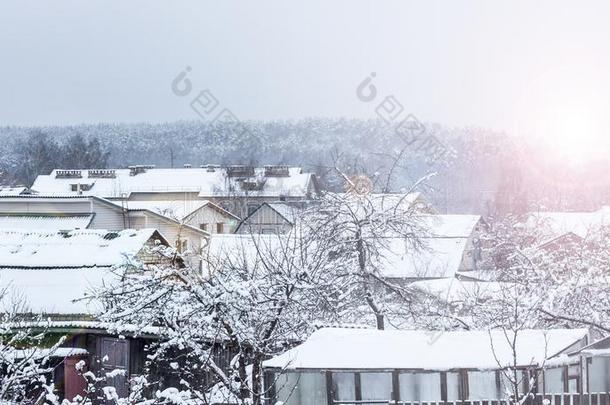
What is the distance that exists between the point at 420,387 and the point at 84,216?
2714 centimetres

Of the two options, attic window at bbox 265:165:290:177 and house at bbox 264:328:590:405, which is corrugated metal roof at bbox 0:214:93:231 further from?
attic window at bbox 265:165:290:177

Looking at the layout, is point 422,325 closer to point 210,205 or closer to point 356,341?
point 356,341

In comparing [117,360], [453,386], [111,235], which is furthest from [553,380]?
[111,235]

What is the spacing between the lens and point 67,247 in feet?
71.6

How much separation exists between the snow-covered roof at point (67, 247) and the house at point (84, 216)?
11268 millimetres

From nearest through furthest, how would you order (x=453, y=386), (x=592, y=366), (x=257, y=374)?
(x=257, y=374) → (x=453, y=386) → (x=592, y=366)

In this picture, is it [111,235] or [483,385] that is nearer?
[483,385]

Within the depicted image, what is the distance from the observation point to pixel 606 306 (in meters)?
17.9

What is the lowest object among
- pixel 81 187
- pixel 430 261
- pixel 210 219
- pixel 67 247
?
pixel 430 261

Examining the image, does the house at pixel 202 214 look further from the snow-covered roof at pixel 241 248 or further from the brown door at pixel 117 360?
the brown door at pixel 117 360

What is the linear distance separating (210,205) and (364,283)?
1244 inches

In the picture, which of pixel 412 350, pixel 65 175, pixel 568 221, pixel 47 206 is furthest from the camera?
pixel 65 175

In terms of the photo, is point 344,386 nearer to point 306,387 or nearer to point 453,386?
point 306,387

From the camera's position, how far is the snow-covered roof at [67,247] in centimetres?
2091
